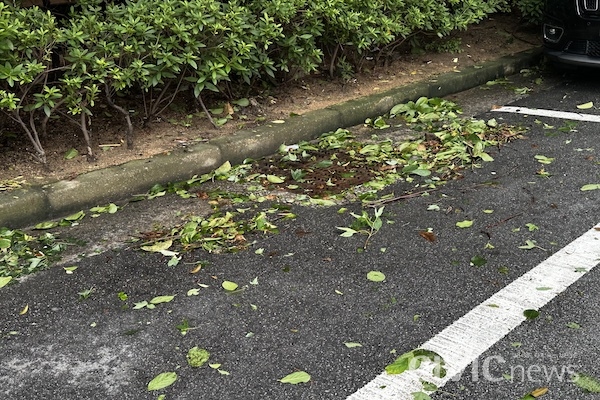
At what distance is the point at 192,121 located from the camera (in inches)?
217

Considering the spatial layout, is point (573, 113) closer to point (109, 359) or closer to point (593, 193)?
point (593, 193)

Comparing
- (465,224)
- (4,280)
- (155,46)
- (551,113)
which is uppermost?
(155,46)

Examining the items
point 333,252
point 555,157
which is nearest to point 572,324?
point 333,252

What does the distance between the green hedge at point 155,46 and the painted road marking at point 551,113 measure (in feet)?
3.91

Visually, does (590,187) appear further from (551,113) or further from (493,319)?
(551,113)

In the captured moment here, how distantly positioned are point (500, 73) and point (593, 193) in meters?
3.60

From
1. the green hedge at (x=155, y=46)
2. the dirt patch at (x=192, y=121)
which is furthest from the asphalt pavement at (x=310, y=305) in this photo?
the green hedge at (x=155, y=46)

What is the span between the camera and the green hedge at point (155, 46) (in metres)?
4.43

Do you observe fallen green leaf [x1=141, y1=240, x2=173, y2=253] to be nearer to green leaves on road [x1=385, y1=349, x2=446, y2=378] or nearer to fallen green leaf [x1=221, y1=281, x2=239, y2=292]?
fallen green leaf [x1=221, y1=281, x2=239, y2=292]

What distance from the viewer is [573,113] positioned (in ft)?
19.9

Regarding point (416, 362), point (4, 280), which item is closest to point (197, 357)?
point (416, 362)

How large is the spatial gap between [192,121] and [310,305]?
2754mm

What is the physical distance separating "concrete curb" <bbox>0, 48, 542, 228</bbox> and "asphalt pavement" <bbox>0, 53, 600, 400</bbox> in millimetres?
211

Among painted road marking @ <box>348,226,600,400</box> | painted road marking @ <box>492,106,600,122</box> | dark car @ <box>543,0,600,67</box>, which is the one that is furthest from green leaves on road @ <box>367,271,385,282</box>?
dark car @ <box>543,0,600,67</box>
